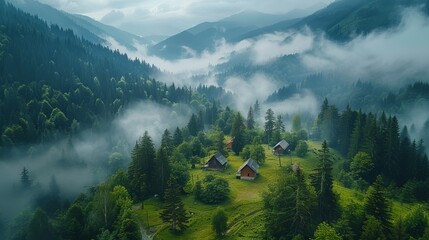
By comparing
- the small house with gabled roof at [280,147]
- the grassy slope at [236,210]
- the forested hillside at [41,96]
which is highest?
the forested hillside at [41,96]

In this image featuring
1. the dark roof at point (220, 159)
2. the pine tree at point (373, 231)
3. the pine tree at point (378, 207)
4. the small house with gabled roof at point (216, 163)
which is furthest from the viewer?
the small house with gabled roof at point (216, 163)

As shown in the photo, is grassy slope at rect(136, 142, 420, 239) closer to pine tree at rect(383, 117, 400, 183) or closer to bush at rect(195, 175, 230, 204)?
bush at rect(195, 175, 230, 204)

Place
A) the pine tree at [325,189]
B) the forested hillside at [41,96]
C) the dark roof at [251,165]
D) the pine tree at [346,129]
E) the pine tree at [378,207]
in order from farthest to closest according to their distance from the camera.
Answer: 1. the forested hillside at [41,96]
2. the pine tree at [346,129]
3. the dark roof at [251,165]
4. the pine tree at [325,189]
5. the pine tree at [378,207]

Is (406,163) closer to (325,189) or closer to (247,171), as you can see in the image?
(247,171)

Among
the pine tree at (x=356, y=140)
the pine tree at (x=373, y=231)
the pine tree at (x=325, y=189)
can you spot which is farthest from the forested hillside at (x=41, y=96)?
the pine tree at (x=373, y=231)

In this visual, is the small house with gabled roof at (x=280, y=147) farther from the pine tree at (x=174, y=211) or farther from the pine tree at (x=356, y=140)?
the pine tree at (x=174, y=211)

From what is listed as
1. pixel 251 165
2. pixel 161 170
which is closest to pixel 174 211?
pixel 161 170
